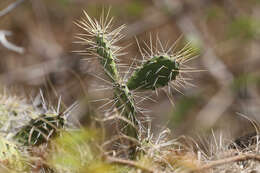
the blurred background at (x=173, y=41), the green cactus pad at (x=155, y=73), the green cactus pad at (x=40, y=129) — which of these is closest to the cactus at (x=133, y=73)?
the green cactus pad at (x=155, y=73)

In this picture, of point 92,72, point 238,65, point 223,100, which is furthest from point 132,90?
point 238,65

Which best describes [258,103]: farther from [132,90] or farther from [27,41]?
[132,90]

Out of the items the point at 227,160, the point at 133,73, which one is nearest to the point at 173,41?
the point at 133,73

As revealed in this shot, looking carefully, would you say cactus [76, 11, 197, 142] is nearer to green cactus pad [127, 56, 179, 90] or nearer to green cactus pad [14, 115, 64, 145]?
green cactus pad [127, 56, 179, 90]

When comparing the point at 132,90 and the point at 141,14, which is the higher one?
the point at 141,14

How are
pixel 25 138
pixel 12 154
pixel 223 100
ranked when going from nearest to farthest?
pixel 12 154 < pixel 25 138 < pixel 223 100

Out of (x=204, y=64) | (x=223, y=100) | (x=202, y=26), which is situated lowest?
(x=223, y=100)

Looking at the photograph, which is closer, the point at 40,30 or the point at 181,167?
the point at 181,167

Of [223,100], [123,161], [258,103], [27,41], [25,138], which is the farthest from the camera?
[27,41]
